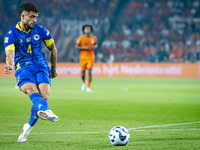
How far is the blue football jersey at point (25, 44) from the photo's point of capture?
4.90 m

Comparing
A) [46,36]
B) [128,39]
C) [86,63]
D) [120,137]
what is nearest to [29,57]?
[46,36]

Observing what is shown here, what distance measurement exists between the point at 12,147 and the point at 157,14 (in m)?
31.0

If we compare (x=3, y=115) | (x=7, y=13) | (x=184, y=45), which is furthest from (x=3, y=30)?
(x=3, y=115)

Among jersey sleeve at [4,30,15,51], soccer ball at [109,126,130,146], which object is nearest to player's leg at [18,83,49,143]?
jersey sleeve at [4,30,15,51]

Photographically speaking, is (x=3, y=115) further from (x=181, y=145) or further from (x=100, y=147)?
(x=181, y=145)

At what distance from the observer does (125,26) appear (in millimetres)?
33281

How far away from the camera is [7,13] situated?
107ft

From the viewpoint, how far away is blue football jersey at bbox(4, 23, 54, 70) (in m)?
4.90

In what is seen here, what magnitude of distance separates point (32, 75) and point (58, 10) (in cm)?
2920

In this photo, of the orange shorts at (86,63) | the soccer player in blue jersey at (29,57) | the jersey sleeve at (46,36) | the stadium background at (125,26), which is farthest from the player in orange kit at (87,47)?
the stadium background at (125,26)

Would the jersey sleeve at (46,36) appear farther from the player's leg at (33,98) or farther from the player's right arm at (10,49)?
the player's leg at (33,98)

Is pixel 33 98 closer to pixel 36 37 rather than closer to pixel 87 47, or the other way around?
pixel 36 37

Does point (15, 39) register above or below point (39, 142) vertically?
above

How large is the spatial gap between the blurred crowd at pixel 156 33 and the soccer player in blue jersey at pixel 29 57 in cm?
2566
